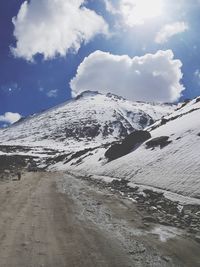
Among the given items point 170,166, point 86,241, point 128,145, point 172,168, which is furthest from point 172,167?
point 128,145

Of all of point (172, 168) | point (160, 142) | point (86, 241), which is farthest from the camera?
point (160, 142)

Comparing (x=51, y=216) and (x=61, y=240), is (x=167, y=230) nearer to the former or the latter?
(x=61, y=240)

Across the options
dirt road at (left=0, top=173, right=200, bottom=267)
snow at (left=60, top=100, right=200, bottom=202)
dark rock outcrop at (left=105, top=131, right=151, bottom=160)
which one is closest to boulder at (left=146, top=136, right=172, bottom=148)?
snow at (left=60, top=100, right=200, bottom=202)

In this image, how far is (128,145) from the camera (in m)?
58.3

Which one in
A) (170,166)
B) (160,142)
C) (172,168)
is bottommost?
(172,168)

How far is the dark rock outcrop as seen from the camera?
189 feet

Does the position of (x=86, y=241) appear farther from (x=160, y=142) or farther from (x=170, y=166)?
(x=160, y=142)

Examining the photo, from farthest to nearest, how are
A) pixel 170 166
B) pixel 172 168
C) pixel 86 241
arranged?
pixel 170 166 < pixel 172 168 < pixel 86 241

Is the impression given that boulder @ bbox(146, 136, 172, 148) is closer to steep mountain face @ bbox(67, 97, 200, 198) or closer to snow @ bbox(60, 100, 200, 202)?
steep mountain face @ bbox(67, 97, 200, 198)

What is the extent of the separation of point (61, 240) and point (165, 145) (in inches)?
1276

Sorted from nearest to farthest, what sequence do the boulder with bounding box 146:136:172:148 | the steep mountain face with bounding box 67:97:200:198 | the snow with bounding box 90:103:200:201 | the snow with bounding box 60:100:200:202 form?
the snow with bounding box 60:100:200:202
the snow with bounding box 90:103:200:201
the steep mountain face with bounding box 67:97:200:198
the boulder with bounding box 146:136:172:148

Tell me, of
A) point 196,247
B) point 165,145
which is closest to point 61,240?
point 196,247

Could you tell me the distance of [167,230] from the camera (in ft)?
45.3

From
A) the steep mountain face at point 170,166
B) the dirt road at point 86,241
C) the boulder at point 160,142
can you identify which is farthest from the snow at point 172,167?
the dirt road at point 86,241
